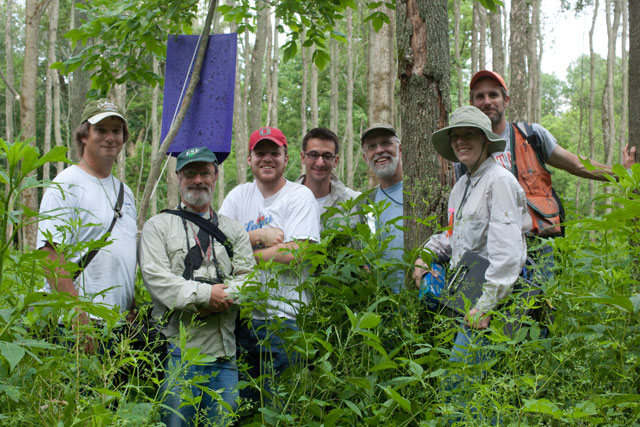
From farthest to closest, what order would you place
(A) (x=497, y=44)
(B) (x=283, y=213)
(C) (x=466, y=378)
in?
(A) (x=497, y=44)
(B) (x=283, y=213)
(C) (x=466, y=378)

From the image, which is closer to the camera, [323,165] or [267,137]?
[267,137]

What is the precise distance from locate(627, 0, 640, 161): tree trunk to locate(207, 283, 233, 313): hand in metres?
3.20

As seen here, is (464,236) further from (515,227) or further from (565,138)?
(565,138)

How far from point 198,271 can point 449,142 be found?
155cm

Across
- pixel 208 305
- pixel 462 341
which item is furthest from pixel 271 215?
pixel 462 341

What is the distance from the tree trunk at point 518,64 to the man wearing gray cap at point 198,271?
8.89 meters

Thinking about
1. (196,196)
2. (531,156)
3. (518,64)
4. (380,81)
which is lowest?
(196,196)

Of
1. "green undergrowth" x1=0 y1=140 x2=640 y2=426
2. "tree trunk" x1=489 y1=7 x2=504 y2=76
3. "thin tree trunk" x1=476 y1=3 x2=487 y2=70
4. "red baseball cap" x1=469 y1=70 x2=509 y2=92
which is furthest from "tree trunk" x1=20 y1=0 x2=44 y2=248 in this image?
"thin tree trunk" x1=476 y1=3 x2=487 y2=70

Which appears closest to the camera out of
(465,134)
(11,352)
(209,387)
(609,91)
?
(11,352)

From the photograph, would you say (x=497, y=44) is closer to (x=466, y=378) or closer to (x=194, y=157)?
(x=194, y=157)

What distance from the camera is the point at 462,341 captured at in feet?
8.32

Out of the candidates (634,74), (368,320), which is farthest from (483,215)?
(634,74)

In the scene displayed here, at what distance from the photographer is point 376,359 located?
236cm

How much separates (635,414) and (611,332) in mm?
467
